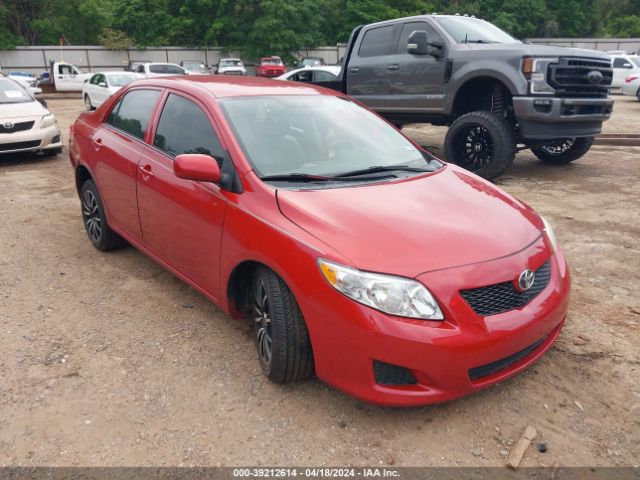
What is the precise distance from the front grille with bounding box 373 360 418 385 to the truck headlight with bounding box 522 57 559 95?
529cm

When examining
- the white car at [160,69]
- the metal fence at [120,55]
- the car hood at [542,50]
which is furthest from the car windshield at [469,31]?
the metal fence at [120,55]

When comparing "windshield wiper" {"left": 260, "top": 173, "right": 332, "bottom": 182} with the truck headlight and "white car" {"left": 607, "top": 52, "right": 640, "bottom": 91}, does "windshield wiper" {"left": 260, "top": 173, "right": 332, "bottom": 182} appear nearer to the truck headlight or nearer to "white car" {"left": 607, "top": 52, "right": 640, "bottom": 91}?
the truck headlight

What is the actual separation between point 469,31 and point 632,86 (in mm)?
15745

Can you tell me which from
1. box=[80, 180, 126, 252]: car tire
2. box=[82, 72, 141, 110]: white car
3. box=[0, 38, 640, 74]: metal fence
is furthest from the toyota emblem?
box=[0, 38, 640, 74]: metal fence

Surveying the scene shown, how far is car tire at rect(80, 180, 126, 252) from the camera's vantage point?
468 cm

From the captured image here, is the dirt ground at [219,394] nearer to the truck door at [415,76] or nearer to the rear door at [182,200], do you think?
the rear door at [182,200]

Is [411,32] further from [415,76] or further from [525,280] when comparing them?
[525,280]

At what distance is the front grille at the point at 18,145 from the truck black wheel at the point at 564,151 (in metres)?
8.40

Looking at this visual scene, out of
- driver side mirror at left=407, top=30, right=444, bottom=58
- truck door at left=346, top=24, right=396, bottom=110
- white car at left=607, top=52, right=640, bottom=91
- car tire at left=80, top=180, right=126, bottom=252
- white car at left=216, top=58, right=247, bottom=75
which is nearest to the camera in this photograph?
car tire at left=80, top=180, right=126, bottom=252

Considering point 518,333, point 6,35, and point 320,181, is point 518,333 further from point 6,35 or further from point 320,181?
point 6,35

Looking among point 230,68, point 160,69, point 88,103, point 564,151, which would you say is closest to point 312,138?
point 564,151

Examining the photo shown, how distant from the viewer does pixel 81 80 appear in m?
25.0

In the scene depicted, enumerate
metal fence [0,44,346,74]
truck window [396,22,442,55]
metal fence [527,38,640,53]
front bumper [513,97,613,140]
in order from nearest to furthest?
front bumper [513,97,613,140], truck window [396,22,442,55], metal fence [0,44,346,74], metal fence [527,38,640,53]

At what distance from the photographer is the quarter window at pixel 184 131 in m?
3.33
